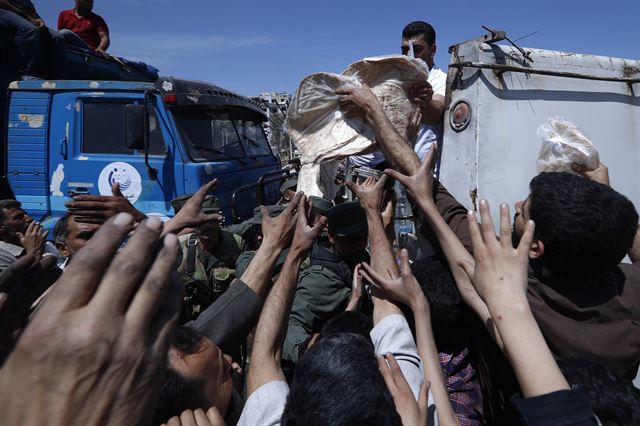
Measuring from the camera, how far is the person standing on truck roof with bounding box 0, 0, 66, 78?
4.38 m

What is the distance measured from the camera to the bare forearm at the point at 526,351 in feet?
2.90

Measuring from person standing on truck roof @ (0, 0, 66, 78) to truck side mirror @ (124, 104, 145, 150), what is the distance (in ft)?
4.24

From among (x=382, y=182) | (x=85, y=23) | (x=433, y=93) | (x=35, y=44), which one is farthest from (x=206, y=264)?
(x=85, y=23)

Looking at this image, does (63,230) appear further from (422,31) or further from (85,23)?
(85,23)

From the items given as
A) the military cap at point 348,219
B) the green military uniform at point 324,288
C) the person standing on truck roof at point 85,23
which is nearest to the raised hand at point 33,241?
the green military uniform at point 324,288

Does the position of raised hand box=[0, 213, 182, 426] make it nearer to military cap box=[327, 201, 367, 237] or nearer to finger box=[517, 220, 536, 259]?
finger box=[517, 220, 536, 259]

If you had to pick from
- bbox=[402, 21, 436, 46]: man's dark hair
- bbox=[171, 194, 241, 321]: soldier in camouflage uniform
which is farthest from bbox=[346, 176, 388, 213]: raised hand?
bbox=[402, 21, 436, 46]: man's dark hair

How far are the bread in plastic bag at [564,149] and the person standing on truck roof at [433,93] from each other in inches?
22.7

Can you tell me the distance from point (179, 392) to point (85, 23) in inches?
241

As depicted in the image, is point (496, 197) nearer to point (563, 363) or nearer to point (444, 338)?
point (444, 338)

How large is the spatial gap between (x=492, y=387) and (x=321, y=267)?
41.2 inches

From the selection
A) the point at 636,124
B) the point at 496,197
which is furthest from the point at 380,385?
the point at 636,124

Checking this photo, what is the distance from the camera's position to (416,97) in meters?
1.96

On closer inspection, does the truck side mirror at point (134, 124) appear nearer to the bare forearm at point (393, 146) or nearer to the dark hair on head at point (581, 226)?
the bare forearm at point (393, 146)
